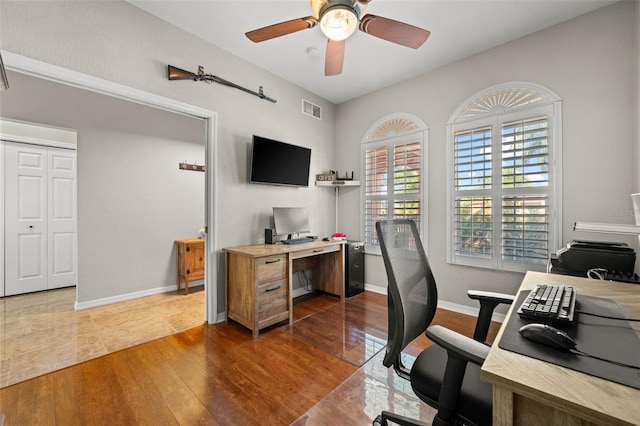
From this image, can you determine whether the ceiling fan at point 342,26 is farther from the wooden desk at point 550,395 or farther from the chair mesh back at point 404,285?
the wooden desk at point 550,395

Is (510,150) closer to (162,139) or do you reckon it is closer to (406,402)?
(406,402)

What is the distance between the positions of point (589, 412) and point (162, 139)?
15.2 ft

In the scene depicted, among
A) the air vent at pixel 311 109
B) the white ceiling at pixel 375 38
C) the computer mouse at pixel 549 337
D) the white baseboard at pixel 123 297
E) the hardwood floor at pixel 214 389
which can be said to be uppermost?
the white ceiling at pixel 375 38

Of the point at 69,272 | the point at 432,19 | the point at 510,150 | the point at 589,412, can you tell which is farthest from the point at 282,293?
the point at 69,272

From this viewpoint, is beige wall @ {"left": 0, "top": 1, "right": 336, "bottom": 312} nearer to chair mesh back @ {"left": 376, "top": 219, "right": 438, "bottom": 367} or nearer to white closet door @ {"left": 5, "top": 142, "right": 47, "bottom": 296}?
white closet door @ {"left": 5, "top": 142, "right": 47, "bottom": 296}

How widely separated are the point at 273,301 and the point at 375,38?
2807 millimetres

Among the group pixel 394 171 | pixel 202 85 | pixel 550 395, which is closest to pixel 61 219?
pixel 202 85

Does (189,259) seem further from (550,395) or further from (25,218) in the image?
(550,395)

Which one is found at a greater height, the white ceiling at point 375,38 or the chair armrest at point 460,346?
the white ceiling at point 375,38

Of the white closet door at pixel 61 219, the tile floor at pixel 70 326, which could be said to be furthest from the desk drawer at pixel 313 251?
the white closet door at pixel 61 219

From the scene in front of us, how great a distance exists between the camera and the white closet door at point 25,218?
3492mm

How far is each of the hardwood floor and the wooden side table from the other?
1.54 m

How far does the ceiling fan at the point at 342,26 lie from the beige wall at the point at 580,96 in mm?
1444

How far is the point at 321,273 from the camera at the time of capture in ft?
12.1
